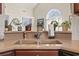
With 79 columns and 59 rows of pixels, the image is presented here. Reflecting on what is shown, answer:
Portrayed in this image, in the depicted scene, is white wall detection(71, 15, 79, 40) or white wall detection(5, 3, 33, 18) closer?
Result: white wall detection(71, 15, 79, 40)

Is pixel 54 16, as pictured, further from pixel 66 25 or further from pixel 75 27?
pixel 75 27

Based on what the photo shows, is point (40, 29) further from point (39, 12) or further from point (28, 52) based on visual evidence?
point (28, 52)

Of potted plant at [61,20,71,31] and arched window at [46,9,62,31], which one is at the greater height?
arched window at [46,9,62,31]

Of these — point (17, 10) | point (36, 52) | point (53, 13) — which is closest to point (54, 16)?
point (53, 13)

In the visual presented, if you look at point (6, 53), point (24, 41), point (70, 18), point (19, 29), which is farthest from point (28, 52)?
point (70, 18)

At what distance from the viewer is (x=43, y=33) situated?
3041 mm

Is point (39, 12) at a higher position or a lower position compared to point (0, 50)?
higher

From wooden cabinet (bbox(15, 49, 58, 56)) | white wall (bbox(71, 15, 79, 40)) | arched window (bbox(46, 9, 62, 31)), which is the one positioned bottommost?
wooden cabinet (bbox(15, 49, 58, 56))

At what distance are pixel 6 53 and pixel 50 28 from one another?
3.92ft

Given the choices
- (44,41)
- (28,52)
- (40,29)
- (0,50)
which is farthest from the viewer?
(40,29)

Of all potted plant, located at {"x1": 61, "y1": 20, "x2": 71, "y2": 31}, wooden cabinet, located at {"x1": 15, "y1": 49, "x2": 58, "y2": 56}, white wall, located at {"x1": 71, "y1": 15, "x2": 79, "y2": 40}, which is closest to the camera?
wooden cabinet, located at {"x1": 15, "y1": 49, "x2": 58, "y2": 56}

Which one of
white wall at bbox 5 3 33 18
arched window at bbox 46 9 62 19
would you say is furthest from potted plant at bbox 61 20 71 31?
white wall at bbox 5 3 33 18

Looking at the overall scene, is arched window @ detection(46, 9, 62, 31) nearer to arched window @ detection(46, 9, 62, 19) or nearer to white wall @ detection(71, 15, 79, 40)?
arched window @ detection(46, 9, 62, 19)

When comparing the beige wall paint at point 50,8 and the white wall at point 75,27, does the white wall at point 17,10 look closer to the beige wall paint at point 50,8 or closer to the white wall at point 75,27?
the beige wall paint at point 50,8
